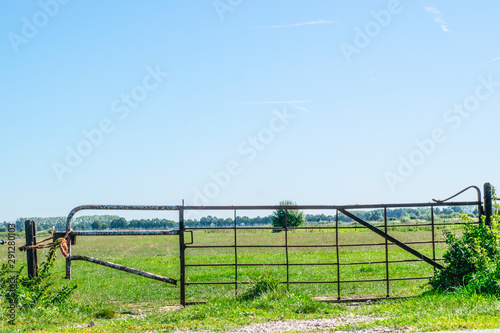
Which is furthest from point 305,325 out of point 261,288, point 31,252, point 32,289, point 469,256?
point 31,252

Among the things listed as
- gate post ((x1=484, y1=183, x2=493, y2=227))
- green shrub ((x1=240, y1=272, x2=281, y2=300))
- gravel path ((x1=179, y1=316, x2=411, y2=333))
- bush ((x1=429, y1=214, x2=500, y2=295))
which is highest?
gate post ((x1=484, y1=183, x2=493, y2=227))

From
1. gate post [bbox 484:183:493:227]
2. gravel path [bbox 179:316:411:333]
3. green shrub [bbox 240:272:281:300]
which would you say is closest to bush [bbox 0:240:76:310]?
green shrub [bbox 240:272:281:300]

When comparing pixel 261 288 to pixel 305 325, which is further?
pixel 261 288

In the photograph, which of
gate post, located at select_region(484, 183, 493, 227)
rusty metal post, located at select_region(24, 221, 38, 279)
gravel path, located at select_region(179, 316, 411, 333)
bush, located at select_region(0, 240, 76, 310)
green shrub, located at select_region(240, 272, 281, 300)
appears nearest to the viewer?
gravel path, located at select_region(179, 316, 411, 333)

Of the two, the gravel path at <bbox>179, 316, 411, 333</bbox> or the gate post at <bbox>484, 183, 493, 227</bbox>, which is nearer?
the gravel path at <bbox>179, 316, 411, 333</bbox>

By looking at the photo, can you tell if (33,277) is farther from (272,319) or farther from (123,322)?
(272,319)

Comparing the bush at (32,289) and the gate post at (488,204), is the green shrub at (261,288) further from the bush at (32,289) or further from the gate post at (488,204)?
the gate post at (488,204)

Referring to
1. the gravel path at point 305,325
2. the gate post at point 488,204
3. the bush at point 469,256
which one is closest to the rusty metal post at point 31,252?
the gravel path at point 305,325

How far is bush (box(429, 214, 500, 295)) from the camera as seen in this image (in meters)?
9.14

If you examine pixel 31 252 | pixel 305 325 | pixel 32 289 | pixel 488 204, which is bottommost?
pixel 305 325

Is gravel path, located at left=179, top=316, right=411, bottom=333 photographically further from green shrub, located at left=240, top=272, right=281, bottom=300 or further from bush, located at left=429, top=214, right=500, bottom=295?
bush, located at left=429, top=214, right=500, bottom=295

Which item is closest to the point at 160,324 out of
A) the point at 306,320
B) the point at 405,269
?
the point at 306,320

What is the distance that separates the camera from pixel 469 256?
941 cm

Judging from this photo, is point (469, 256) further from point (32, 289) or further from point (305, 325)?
point (32, 289)
